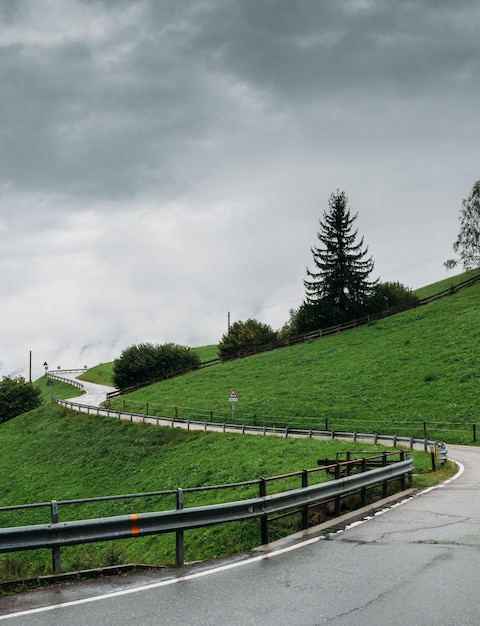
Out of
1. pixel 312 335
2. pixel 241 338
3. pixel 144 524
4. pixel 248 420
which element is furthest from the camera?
pixel 241 338

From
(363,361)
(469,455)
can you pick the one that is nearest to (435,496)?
(469,455)

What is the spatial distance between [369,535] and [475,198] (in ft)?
265

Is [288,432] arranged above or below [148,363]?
below

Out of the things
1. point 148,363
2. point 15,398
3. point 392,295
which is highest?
point 392,295

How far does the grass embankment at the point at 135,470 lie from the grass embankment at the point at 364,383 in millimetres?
7299

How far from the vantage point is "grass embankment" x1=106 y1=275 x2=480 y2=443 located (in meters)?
40.4

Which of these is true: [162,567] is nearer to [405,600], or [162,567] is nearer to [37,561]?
[405,600]

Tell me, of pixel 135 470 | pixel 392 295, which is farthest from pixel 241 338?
pixel 135 470

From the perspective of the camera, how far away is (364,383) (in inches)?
1949

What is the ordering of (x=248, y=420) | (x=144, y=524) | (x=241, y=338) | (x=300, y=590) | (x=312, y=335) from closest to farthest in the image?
(x=300, y=590), (x=144, y=524), (x=248, y=420), (x=312, y=335), (x=241, y=338)

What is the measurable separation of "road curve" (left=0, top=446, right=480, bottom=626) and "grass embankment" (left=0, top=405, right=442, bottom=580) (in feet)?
6.71

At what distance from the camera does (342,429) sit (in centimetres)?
3953

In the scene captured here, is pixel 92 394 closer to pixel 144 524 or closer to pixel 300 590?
pixel 144 524

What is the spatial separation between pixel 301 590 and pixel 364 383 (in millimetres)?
42963
